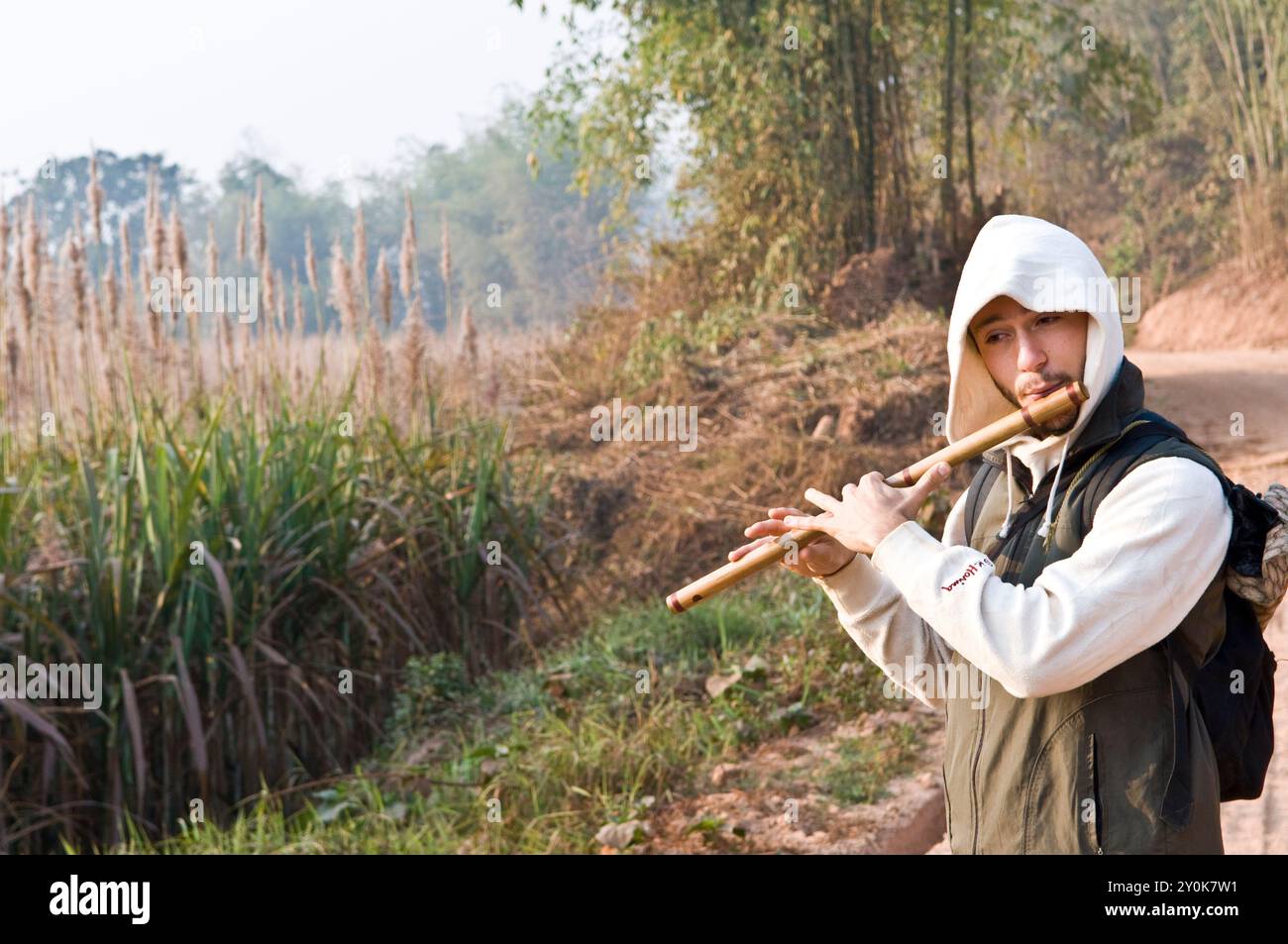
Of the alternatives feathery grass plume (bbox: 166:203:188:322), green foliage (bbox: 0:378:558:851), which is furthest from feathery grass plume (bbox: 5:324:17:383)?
feathery grass plume (bbox: 166:203:188:322)

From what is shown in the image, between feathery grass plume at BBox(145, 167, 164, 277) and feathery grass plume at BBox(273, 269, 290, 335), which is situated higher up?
Answer: feathery grass plume at BBox(145, 167, 164, 277)

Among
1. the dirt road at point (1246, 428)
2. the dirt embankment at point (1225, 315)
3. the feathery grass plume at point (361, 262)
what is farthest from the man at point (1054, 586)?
the dirt embankment at point (1225, 315)

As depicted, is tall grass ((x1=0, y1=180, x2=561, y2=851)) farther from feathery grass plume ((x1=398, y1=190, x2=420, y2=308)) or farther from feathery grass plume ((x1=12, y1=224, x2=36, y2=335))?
feathery grass plume ((x1=398, y1=190, x2=420, y2=308))

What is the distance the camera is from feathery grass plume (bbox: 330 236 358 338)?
536cm

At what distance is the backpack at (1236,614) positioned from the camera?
1.62 meters

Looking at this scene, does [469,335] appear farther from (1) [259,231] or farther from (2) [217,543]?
(2) [217,543]

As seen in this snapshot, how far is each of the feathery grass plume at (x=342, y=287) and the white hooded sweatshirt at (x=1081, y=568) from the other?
395 centimetres

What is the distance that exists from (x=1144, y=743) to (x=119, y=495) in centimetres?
344

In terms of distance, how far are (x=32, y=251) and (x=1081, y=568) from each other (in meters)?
4.22

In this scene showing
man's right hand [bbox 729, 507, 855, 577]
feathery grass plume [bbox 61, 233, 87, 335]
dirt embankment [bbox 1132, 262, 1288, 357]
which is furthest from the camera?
dirt embankment [bbox 1132, 262, 1288, 357]

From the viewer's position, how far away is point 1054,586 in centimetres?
159
